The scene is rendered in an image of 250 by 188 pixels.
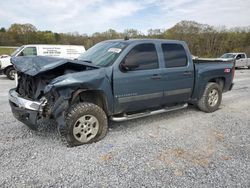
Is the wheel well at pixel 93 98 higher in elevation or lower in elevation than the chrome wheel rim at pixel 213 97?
higher

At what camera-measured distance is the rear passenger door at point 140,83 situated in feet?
14.2

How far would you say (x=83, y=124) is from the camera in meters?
4.04

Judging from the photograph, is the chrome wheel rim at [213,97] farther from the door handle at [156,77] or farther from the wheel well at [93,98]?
the wheel well at [93,98]

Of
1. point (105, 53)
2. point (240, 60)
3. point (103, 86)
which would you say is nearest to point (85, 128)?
point (103, 86)

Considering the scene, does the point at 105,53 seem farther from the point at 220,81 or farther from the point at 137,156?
the point at 220,81

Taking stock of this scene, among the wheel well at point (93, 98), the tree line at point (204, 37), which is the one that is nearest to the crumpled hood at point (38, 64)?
the wheel well at point (93, 98)

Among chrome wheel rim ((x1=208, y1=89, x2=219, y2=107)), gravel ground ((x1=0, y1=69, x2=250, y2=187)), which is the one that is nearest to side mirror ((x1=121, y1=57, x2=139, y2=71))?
gravel ground ((x1=0, y1=69, x2=250, y2=187))

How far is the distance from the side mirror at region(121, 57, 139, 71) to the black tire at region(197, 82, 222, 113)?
243 cm

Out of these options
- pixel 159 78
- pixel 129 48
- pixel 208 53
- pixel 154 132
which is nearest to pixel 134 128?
pixel 154 132

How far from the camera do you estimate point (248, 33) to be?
37469 mm

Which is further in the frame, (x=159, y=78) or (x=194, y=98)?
(x=194, y=98)

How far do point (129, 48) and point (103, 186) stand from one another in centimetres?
262

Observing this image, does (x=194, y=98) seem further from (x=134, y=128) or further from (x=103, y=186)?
(x=103, y=186)

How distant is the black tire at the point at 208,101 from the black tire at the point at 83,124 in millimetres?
2961
